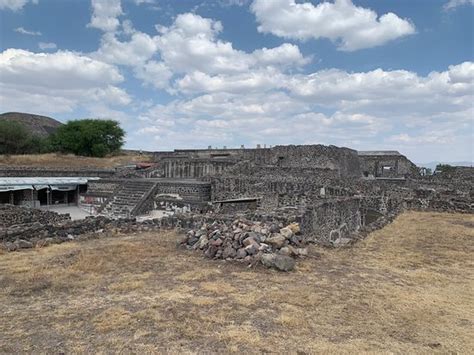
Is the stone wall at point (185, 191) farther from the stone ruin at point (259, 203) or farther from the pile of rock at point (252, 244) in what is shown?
the pile of rock at point (252, 244)

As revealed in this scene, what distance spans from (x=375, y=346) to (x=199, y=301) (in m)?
2.44

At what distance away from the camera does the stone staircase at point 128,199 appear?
21.6 metres

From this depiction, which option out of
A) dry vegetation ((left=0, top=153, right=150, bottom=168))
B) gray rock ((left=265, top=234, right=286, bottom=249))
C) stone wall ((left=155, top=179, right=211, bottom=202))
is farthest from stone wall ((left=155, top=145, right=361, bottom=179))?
gray rock ((left=265, top=234, right=286, bottom=249))

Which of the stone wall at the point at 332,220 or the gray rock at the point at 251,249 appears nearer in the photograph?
the gray rock at the point at 251,249

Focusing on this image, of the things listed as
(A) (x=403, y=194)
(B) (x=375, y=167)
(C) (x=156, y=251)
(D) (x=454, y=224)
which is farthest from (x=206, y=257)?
(B) (x=375, y=167)

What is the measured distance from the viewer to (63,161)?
118 feet

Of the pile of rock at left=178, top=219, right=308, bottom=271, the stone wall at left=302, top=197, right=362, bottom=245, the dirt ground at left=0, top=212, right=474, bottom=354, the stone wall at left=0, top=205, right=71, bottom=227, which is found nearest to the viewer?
the dirt ground at left=0, top=212, right=474, bottom=354

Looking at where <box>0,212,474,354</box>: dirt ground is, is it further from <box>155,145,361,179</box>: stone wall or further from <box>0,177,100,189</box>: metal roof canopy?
<box>155,145,361,179</box>: stone wall

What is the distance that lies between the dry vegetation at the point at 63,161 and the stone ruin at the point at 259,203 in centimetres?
568

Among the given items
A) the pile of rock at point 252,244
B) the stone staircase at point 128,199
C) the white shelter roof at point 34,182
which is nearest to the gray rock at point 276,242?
the pile of rock at point 252,244

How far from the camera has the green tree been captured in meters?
42.0

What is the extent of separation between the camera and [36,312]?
4.86 m

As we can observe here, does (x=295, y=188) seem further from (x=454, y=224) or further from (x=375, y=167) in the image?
(x=375, y=167)

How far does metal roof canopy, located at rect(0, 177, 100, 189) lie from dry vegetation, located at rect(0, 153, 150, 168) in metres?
5.29
